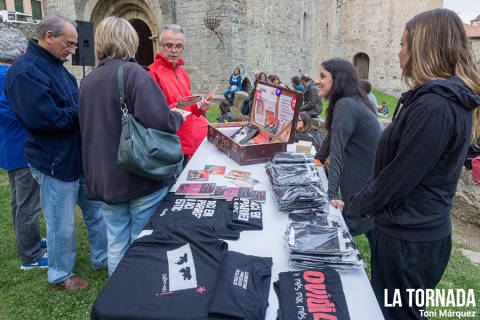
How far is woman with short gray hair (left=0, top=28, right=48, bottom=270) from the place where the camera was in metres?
2.67

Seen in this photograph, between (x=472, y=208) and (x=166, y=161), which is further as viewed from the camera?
(x=472, y=208)

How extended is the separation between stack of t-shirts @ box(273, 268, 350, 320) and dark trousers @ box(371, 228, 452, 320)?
1.11 feet

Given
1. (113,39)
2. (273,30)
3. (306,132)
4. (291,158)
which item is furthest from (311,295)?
(273,30)

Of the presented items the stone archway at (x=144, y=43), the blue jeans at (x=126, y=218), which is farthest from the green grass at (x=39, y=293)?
the stone archway at (x=144, y=43)

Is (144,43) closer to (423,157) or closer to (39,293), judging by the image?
(39,293)

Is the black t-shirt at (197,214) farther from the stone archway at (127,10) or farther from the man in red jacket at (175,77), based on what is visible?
the stone archway at (127,10)

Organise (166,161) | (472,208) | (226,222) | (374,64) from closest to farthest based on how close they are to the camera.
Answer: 1. (226,222)
2. (166,161)
3. (472,208)
4. (374,64)

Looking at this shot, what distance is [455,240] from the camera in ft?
13.6

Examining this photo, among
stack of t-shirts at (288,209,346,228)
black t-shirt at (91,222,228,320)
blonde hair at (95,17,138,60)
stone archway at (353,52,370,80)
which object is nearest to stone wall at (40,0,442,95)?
stone archway at (353,52,370,80)

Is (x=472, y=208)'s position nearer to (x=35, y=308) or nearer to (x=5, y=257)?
(x=35, y=308)

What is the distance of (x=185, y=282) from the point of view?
1.30 metres

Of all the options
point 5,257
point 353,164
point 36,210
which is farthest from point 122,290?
point 5,257

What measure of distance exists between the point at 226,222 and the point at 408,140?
3.21ft

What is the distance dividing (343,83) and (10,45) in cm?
274
